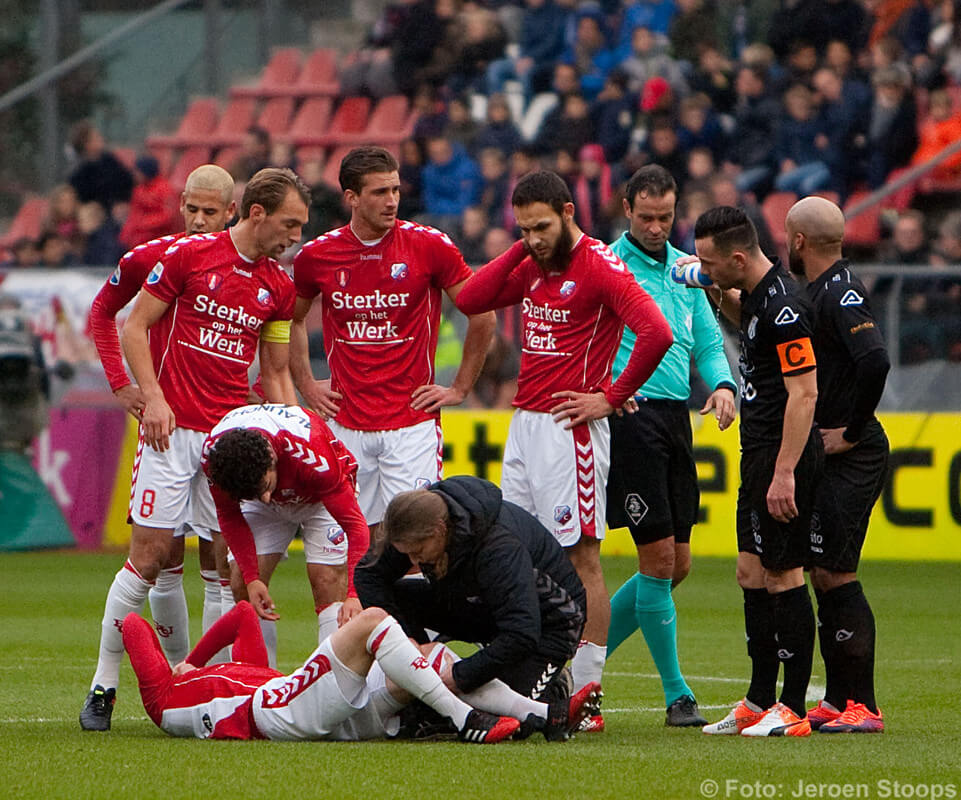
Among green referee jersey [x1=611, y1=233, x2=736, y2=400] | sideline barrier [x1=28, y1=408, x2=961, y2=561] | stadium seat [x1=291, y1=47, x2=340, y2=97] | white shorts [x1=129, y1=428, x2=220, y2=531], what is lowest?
sideline barrier [x1=28, y1=408, x2=961, y2=561]

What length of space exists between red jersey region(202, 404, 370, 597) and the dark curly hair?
20 centimetres

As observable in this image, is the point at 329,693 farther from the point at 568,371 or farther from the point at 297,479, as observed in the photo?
the point at 568,371

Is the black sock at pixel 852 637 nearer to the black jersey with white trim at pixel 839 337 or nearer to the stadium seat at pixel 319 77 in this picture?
the black jersey with white trim at pixel 839 337

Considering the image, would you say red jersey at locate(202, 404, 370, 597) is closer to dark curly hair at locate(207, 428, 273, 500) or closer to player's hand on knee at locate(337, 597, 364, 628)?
player's hand on knee at locate(337, 597, 364, 628)

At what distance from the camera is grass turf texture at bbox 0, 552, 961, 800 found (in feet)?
20.0

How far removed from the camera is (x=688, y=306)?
28.9ft

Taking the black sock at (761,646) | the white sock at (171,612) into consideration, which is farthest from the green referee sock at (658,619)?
the white sock at (171,612)

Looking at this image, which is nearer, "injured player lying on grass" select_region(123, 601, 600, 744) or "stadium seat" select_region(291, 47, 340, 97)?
"injured player lying on grass" select_region(123, 601, 600, 744)

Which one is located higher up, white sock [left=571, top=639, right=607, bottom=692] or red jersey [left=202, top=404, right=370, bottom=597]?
red jersey [left=202, top=404, right=370, bottom=597]

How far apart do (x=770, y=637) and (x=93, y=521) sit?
35.0 ft

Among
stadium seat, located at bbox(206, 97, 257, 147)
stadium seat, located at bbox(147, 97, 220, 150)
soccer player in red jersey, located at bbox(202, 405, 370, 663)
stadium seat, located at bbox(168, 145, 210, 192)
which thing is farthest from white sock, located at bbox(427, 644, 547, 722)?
stadium seat, located at bbox(147, 97, 220, 150)

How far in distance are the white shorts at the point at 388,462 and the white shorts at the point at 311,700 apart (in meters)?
1.53

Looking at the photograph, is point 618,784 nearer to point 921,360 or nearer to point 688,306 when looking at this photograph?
point 688,306

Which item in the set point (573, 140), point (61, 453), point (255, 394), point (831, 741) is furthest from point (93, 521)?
point (831, 741)
